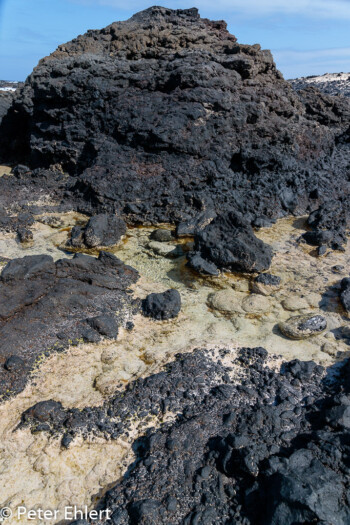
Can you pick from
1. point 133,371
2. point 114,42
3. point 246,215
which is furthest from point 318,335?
point 114,42

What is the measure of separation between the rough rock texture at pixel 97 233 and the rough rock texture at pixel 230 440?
287 cm

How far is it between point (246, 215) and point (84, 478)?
533 cm

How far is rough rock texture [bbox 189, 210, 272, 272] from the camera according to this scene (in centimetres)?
549

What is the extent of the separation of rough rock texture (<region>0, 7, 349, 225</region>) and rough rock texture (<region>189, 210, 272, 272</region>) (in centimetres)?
136

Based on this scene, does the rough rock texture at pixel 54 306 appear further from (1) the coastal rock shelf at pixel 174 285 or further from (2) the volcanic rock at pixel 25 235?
(2) the volcanic rock at pixel 25 235

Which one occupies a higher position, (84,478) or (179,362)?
(179,362)

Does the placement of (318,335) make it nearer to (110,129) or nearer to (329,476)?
(329,476)

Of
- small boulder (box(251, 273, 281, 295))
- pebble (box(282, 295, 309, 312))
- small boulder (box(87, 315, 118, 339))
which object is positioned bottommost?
small boulder (box(87, 315, 118, 339))

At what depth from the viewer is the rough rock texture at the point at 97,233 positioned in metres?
6.20

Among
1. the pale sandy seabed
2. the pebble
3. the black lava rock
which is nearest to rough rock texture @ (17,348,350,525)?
the pale sandy seabed

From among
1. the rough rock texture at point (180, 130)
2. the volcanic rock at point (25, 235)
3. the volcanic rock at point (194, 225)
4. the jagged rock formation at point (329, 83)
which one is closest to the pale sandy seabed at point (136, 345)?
the volcanic rock at point (25, 235)

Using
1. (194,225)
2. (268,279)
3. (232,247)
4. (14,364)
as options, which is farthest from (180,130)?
(14,364)

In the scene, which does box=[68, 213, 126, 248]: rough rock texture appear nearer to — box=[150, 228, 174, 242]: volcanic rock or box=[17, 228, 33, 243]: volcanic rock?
box=[150, 228, 174, 242]: volcanic rock

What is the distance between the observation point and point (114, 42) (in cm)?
961
